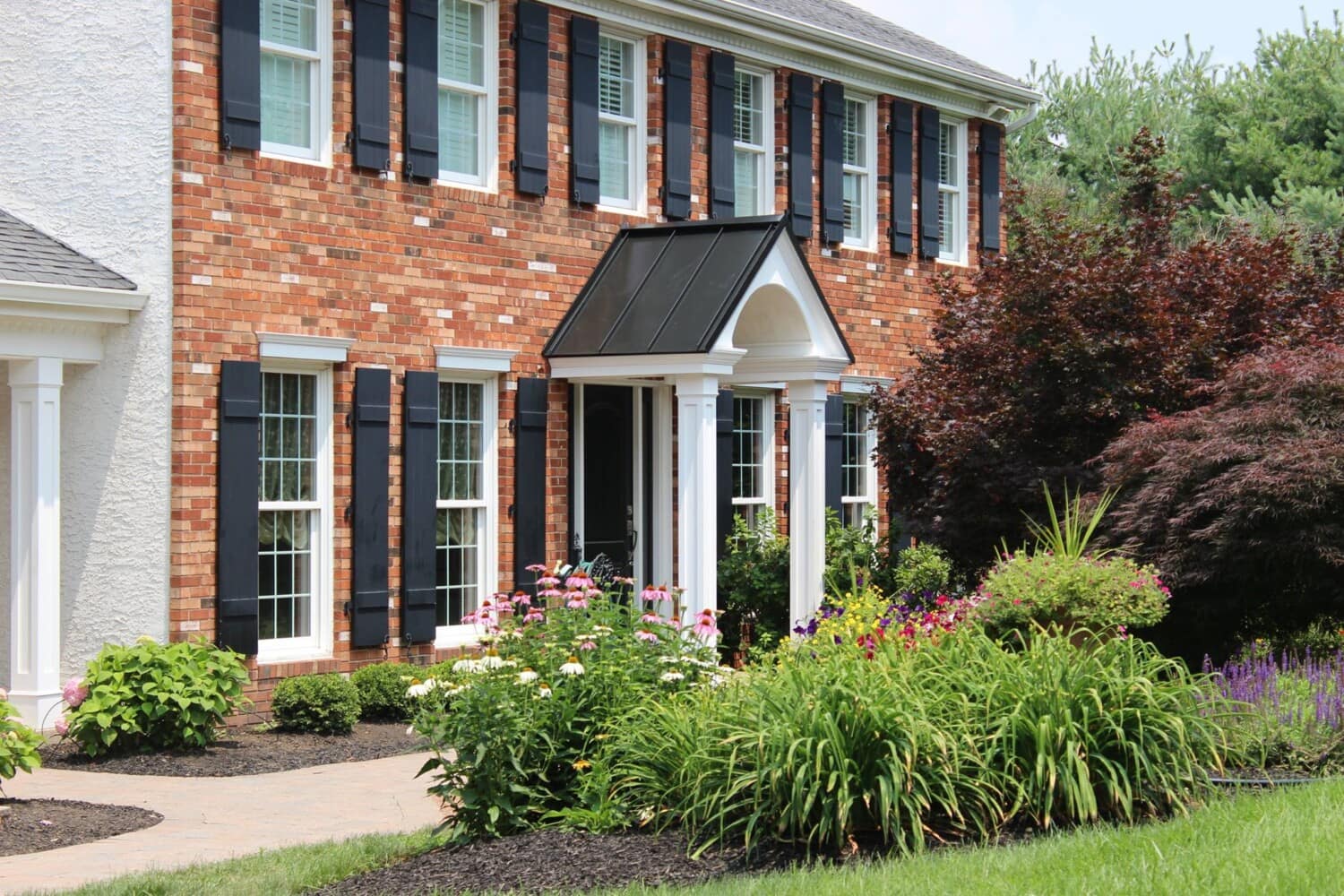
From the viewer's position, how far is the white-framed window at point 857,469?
19594 mm

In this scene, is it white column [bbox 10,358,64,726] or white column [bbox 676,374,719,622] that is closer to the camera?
white column [bbox 10,358,64,726]

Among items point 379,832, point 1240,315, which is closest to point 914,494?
point 1240,315

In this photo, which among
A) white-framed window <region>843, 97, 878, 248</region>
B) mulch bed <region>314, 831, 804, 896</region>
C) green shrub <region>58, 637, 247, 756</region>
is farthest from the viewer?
white-framed window <region>843, 97, 878, 248</region>

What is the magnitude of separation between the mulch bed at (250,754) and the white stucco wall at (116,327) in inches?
40.4

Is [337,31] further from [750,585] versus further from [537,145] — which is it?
[750,585]

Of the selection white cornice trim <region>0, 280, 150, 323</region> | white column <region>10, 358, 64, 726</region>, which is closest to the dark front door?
white cornice trim <region>0, 280, 150, 323</region>

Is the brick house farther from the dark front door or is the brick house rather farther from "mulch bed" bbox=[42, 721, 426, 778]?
"mulch bed" bbox=[42, 721, 426, 778]

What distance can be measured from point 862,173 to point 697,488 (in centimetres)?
597

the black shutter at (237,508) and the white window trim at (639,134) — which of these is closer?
the black shutter at (237,508)

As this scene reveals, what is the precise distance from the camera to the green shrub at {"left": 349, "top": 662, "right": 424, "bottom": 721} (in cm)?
1348

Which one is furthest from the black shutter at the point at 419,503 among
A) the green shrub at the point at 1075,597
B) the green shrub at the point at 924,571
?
the green shrub at the point at 1075,597

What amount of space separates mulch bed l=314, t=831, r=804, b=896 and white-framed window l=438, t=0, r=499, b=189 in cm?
803

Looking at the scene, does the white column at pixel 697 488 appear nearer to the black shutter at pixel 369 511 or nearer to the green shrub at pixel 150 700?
the black shutter at pixel 369 511

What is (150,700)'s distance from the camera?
11.9 meters
